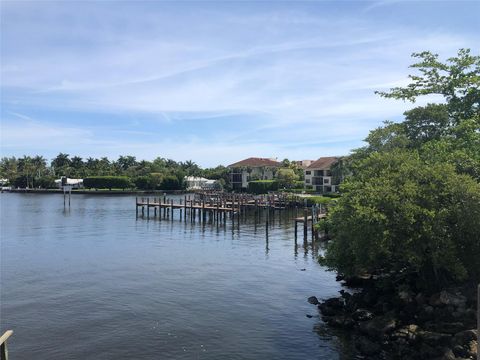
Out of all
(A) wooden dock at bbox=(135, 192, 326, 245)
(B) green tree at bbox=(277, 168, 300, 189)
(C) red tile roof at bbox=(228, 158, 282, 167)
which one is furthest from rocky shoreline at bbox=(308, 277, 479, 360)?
(C) red tile roof at bbox=(228, 158, 282, 167)

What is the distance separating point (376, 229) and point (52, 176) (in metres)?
143

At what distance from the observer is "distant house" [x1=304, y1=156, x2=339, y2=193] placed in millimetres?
102000

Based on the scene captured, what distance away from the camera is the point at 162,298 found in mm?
23219

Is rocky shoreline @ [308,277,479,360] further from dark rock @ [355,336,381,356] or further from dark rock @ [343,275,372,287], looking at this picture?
dark rock @ [343,275,372,287]

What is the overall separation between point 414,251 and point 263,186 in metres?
88.9

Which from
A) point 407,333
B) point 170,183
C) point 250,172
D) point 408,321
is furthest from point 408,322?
point 170,183

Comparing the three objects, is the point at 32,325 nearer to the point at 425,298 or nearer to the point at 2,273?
the point at 2,273

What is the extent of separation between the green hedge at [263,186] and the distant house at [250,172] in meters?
10.8

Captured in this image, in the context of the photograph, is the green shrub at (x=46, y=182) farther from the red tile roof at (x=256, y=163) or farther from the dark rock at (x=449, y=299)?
the dark rock at (x=449, y=299)

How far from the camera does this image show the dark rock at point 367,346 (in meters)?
16.1

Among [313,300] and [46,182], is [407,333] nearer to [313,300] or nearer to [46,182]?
[313,300]

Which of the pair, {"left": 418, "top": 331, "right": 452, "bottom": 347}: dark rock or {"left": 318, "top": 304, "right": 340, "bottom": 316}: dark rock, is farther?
{"left": 318, "top": 304, "right": 340, "bottom": 316}: dark rock

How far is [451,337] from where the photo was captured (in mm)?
15680

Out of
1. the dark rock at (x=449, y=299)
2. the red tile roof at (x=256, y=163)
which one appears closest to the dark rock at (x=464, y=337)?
the dark rock at (x=449, y=299)
